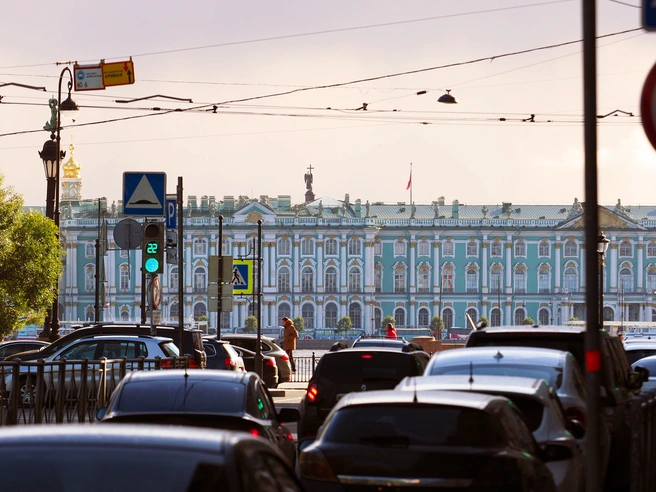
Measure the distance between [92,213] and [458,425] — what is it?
125111mm

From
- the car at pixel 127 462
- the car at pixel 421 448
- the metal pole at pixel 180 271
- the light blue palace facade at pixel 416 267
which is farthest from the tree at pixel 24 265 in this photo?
the light blue palace facade at pixel 416 267

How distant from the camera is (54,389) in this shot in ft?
51.6

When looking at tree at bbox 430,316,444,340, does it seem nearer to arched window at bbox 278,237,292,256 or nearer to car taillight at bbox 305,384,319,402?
arched window at bbox 278,237,292,256

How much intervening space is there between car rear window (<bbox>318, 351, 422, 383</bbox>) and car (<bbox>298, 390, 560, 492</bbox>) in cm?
774

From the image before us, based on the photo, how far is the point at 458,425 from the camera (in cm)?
718

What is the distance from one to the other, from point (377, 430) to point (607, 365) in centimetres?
509

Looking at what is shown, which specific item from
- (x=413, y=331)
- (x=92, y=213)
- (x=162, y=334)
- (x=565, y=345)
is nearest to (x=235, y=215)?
(x=92, y=213)

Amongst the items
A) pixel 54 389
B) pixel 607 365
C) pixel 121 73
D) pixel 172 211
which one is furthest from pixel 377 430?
pixel 121 73

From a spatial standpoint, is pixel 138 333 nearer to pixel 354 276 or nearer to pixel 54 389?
pixel 54 389

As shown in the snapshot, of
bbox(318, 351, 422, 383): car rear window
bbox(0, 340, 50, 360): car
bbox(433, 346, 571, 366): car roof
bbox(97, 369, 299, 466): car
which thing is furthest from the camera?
bbox(0, 340, 50, 360): car

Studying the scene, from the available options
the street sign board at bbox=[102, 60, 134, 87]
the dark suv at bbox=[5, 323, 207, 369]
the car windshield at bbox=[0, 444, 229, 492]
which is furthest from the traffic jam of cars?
the street sign board at bbox=[102, 60, 134, 87]

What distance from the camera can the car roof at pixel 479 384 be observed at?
28.1ft

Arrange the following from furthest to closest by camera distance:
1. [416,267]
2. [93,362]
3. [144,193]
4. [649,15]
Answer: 1. [416,267]
2. [144,193]
3. [93,362]
4. [649,15]

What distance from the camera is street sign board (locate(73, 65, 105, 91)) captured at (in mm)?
29047
